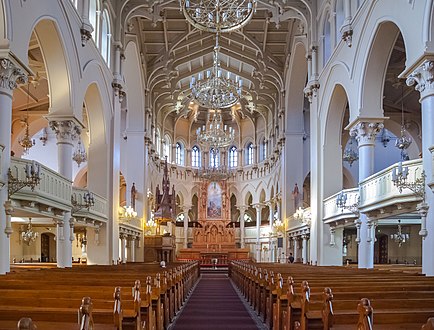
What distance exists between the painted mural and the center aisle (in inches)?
1090

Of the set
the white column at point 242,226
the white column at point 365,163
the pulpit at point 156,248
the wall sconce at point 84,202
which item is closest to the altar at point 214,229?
the white column at point 242,226

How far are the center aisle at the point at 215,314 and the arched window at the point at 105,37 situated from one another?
11174mm

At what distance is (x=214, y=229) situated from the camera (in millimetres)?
45625

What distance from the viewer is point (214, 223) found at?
4575 cm

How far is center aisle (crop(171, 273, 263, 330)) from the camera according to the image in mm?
11133

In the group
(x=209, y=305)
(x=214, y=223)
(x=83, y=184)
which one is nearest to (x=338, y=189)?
(x=209, y=305)

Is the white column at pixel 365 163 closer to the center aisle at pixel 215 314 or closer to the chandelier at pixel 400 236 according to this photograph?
the chandelier at pixel 400 236

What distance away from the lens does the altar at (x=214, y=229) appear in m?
42.8

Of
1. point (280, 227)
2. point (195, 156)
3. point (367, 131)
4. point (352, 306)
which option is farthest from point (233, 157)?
point (352, 306)

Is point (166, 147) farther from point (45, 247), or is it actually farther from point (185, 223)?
point (45, 247)

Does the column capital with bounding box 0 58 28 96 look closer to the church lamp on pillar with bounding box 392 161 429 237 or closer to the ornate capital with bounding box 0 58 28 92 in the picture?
the ornate capital with bounding box 0 58 28 92

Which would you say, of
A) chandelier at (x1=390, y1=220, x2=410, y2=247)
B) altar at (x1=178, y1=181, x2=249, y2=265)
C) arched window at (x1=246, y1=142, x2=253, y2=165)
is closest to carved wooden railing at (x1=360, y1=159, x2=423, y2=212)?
chandelier at (x1=390, y1=220, x2=410, y2=247)

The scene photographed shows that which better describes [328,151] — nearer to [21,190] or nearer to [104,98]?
[104,98]

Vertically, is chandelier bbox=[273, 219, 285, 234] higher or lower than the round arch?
lower
